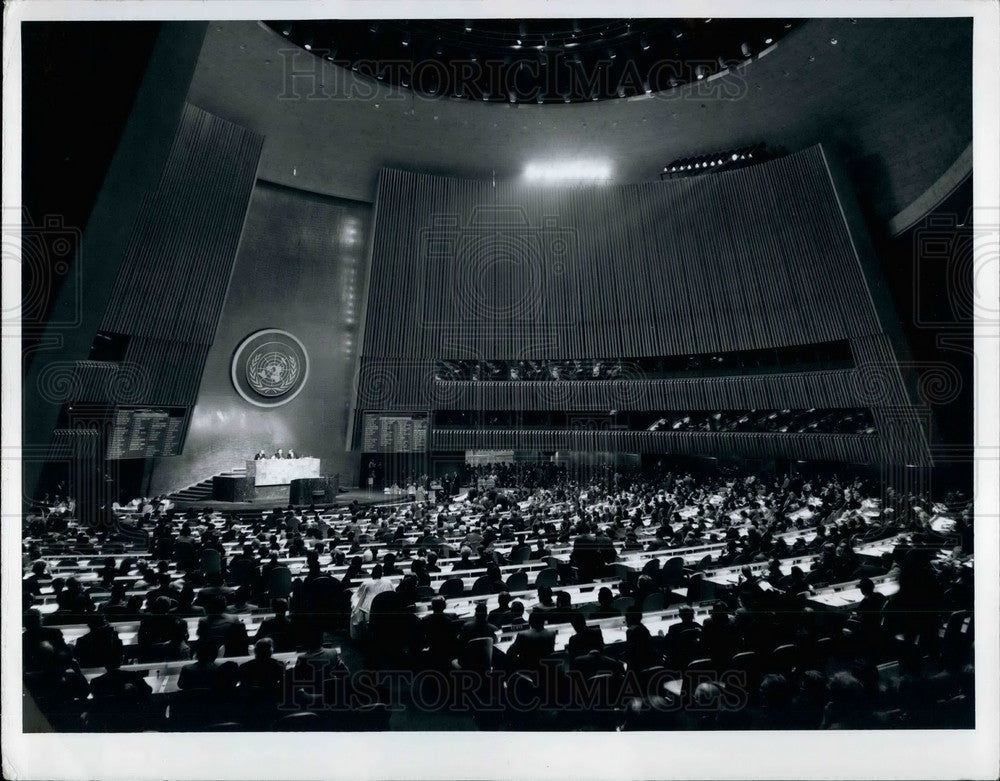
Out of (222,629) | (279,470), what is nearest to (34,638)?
(222,629)

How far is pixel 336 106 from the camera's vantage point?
16016 mm

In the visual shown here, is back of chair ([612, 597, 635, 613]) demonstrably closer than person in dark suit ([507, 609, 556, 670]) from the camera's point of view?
No

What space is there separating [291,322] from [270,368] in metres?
1.46

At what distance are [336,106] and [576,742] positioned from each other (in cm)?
1550

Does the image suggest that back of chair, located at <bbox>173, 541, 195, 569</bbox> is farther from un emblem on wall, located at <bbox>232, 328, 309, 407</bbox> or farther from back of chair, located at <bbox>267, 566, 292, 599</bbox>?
un emblem on wall, located at <bbox>232, 328, 309, 407</bbox>

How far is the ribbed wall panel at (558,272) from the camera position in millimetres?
17766

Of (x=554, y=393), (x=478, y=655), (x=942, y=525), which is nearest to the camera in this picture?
(x=478, y=655)

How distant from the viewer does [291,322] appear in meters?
18.6

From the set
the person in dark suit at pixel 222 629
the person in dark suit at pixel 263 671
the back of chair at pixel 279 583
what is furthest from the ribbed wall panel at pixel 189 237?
the person in dark suit at pixel 263 671

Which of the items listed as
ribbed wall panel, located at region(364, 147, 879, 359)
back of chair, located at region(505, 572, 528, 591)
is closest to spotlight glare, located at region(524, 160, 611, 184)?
ribbed wall panel, located at region(364, 147, 879, 359)

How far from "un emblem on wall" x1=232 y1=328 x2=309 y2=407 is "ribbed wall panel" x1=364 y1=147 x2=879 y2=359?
6.48 feet

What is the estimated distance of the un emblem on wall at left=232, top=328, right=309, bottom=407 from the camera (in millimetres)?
17625

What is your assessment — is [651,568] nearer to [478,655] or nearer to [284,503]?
[478,655]

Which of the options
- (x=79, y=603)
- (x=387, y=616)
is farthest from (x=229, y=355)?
(x=387, y=616)
